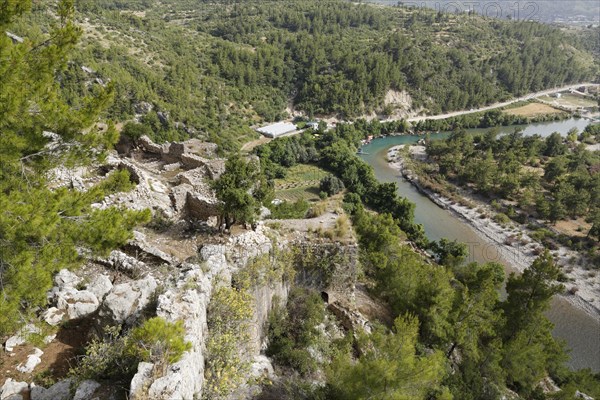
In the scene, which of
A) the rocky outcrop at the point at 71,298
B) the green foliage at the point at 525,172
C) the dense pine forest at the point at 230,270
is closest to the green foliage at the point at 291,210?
the dense pine forest at the point at 230,270

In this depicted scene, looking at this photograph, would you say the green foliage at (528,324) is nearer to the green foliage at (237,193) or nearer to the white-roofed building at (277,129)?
the green foliage at (237,193)

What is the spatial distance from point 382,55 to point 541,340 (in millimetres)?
93338

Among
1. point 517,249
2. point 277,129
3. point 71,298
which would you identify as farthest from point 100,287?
point 277,129

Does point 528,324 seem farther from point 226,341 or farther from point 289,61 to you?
point 289,61

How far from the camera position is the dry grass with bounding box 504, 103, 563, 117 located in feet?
342

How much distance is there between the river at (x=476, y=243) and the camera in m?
31.1

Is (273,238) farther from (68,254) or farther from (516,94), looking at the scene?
(516,94)

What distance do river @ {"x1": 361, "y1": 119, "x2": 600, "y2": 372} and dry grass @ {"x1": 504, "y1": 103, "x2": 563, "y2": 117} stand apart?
41838mm

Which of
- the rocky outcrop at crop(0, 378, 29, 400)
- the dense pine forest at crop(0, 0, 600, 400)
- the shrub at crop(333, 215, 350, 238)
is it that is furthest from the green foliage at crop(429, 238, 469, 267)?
the rocky outcrop at crop(0, 378, 29, 400)

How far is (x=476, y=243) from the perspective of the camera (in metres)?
44.9

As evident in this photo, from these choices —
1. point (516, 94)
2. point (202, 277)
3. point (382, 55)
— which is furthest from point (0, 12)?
point (516, 94)

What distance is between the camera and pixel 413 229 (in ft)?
132

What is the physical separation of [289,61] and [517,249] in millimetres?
76279

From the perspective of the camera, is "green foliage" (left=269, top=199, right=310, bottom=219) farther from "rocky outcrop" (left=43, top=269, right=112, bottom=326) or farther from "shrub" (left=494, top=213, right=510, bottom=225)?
"shrub" (left=494, top=213, right=510, bottom=225)
